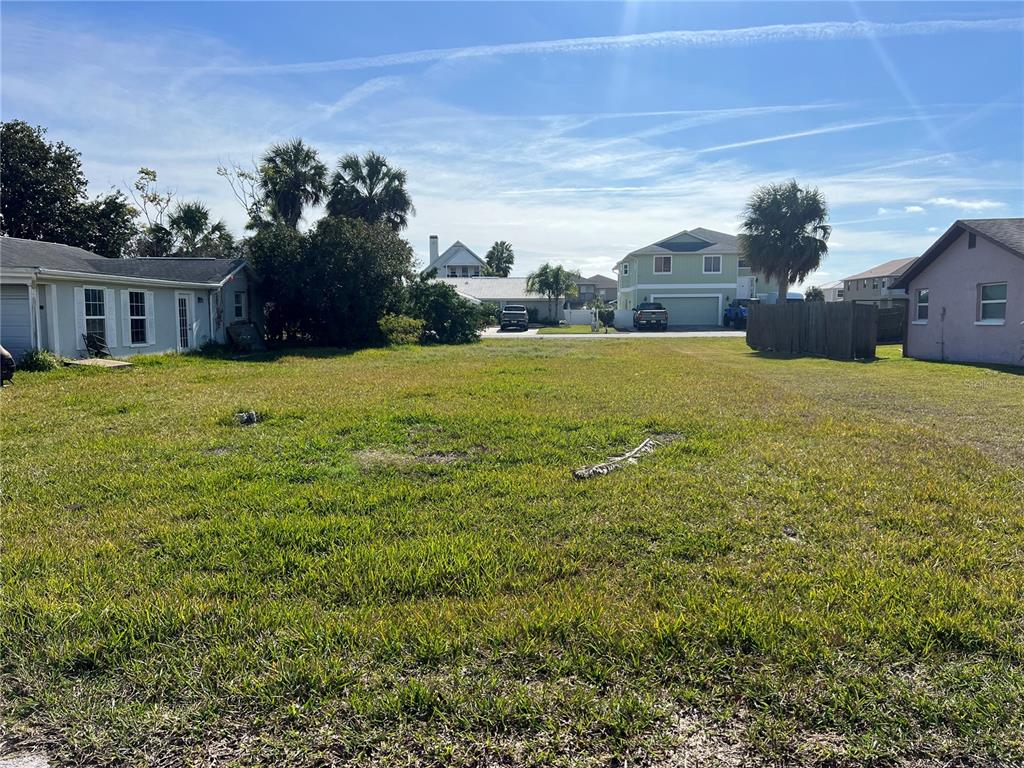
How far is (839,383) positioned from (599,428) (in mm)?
7962

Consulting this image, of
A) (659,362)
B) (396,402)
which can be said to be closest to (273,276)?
(659,362)

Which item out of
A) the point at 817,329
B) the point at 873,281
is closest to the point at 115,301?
the point at 817,329

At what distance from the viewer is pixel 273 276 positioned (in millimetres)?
24141

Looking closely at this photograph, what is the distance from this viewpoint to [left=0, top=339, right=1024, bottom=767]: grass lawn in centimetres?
259

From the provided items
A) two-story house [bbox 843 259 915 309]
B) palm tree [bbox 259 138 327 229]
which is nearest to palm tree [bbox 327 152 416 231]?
palm tree [bbox 259 138 327 229]

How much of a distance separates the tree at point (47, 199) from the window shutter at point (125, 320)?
832 inches

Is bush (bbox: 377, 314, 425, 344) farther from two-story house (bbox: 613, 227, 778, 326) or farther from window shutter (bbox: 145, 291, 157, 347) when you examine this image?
two-story house (bbox: 613, 227, 778, 326)

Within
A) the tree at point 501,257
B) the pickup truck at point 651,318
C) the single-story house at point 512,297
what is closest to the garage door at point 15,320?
the pickup truck at point 651,318

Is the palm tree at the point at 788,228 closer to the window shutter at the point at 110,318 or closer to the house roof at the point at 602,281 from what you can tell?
the window shutter at the point at 110,318

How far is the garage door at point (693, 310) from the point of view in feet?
152

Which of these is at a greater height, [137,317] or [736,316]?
[736,316]

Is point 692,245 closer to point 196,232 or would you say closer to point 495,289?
point 495,289

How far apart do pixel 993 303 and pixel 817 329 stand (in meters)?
5.09

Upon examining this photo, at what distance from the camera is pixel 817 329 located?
2209cm
